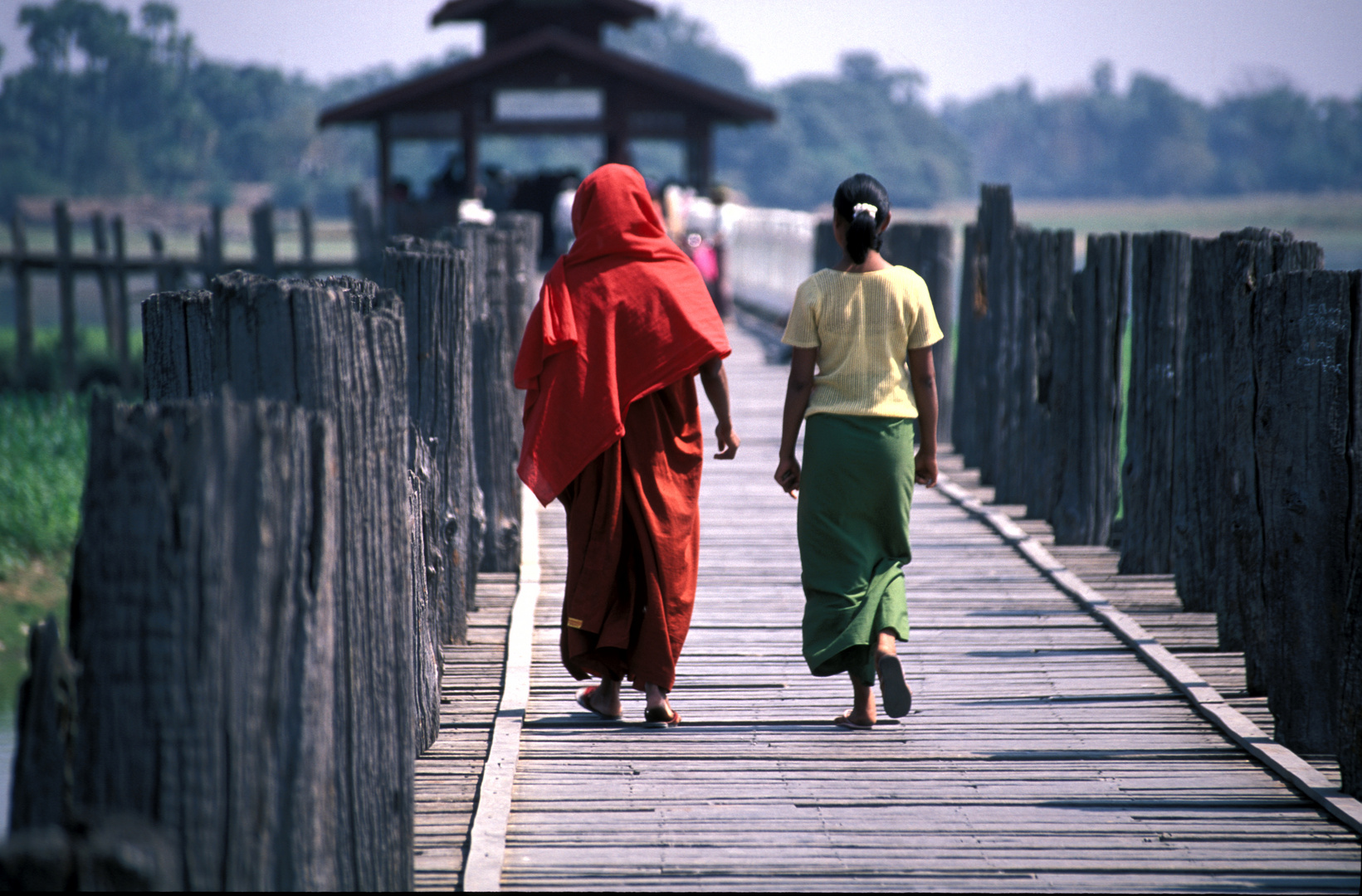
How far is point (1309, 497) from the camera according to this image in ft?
13.7

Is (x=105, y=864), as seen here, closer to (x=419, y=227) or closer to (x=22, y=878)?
(x=22, y=878)

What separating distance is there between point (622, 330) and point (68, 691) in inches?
88.3

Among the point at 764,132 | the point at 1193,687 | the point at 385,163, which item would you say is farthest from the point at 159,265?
the point at 764,132

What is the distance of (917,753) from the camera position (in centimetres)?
416

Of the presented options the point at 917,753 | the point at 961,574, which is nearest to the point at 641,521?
the point at 917,753

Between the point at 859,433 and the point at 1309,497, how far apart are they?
4.42ft

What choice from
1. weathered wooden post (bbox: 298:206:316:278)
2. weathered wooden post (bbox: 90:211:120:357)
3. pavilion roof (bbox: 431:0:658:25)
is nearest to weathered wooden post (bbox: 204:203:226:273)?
weathered wooden post (bbox: 298:206:316:278)

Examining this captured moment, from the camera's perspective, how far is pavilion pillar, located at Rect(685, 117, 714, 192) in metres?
22.0

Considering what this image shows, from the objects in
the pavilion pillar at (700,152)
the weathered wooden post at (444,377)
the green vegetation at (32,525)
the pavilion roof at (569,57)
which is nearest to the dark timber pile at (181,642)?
the weathered wooden post at (444,377)

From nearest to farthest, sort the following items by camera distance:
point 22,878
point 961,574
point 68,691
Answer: point 22,878, point 68,691, point 961,574

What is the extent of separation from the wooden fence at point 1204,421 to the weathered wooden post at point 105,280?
514 inches

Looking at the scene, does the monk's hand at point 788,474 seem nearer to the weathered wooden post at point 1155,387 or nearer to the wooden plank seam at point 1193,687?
the wooden plank seam at point 1193,687

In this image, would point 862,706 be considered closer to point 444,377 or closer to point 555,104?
point 444,377

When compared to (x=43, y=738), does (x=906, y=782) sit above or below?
below
